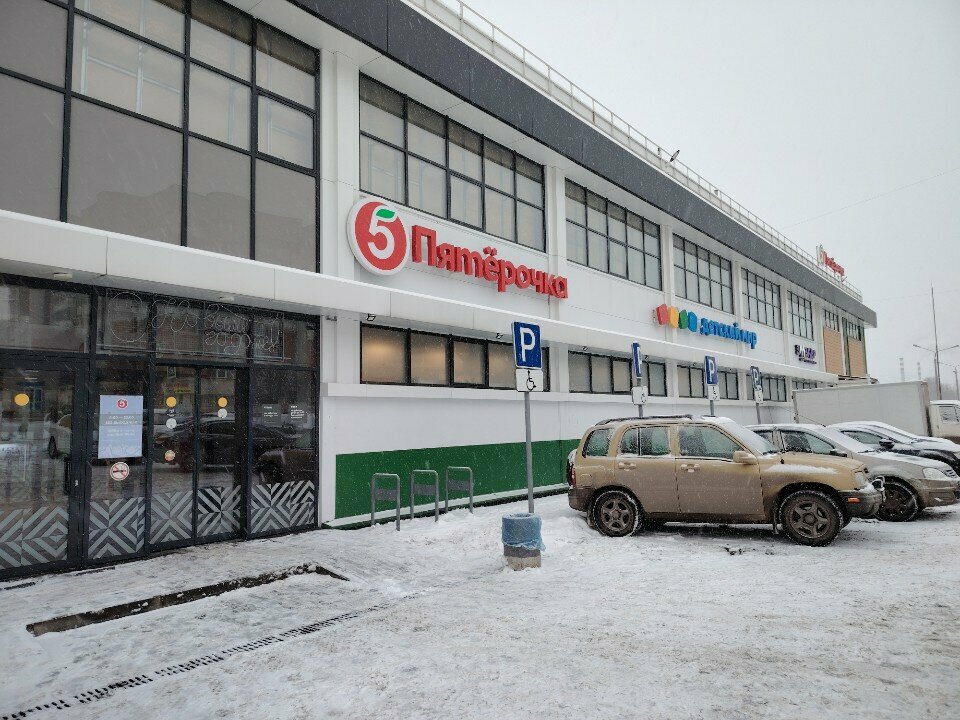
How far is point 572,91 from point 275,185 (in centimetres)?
1152

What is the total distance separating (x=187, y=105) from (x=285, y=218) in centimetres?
219

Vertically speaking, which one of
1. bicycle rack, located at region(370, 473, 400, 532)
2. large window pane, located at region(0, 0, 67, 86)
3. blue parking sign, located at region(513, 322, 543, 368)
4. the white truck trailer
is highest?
large window pane, located at region(0, 0, 67, 86)

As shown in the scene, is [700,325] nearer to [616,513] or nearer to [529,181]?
[529,181]

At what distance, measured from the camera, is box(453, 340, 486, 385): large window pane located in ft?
47.1

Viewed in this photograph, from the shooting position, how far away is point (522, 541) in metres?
8.10

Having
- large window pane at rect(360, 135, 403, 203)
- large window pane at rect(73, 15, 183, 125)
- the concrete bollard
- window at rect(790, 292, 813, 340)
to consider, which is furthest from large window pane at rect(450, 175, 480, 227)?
window at rect(790, 292, 813, 340)

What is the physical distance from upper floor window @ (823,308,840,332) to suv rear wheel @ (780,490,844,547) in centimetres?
3663

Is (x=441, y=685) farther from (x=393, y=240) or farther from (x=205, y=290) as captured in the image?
(x=393, y=240)

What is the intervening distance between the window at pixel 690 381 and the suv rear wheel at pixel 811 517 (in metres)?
14.8


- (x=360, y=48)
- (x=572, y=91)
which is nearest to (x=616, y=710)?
(x=360, y=48)

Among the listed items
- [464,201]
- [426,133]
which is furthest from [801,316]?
[426,133]

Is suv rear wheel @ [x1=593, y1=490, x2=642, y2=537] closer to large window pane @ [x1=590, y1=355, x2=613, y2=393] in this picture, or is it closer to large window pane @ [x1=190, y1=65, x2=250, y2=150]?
large window pane @ [x1=190, y1=65, x2=250, y2=150]

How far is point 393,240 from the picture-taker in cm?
1253

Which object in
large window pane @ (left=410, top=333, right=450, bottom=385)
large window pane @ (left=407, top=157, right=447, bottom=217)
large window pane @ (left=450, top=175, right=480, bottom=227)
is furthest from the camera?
large window pane @ (left=450, top=175, right=480, bottom=227)
